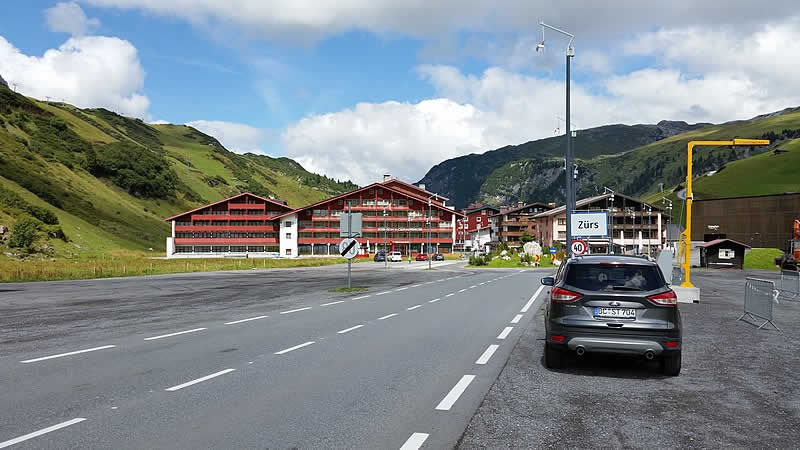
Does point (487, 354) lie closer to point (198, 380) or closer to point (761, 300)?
point (198, 380)

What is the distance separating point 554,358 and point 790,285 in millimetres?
22413

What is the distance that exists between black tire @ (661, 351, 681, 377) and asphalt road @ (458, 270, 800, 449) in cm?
9

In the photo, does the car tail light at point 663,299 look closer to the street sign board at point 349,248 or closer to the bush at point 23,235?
the street sign board at point 349,248

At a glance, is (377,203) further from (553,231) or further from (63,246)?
(63,246)

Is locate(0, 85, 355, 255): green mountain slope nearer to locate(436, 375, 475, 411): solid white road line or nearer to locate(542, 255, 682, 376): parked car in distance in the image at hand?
locate(436, 375, 475, 411): solid white road line

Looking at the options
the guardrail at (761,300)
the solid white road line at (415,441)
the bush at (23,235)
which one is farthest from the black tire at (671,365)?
the bush at (23,235)

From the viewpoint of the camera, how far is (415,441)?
502 cm

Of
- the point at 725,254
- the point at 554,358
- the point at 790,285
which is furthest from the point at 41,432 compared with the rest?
the point at 725,254

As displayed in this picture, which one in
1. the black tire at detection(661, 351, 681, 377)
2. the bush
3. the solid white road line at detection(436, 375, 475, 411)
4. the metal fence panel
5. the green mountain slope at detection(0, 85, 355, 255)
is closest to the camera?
the solid white road line at detection(436, 375, 475, 411)

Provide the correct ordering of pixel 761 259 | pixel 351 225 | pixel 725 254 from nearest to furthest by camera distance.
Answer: pixel 351 225, pixel 725 254, pixel 761 259

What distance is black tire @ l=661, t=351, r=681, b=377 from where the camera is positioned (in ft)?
25.9

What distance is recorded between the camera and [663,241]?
370 feet

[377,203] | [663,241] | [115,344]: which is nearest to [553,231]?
[663,241]

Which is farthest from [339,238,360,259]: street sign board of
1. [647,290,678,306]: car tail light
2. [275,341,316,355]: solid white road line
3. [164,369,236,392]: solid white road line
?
[647,290,678,306]: car tail light
